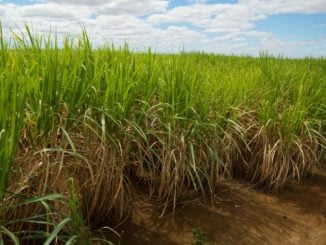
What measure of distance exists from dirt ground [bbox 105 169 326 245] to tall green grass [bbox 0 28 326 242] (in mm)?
95

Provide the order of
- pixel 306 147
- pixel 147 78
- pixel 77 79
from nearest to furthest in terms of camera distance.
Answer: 1. pixel 77 79
2. pixel 147 78
3. pixel 306 147

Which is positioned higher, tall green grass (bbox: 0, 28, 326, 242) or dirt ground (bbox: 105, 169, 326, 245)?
tall green grass (bbox: 0, 28, 326, 242)

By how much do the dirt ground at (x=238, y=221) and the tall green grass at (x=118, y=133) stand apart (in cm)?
10

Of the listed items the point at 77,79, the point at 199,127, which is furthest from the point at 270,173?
the point at 77,79

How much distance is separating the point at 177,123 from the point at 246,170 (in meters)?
0.94

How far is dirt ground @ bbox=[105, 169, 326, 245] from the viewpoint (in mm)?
2285

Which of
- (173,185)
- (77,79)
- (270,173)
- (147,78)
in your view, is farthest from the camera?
(270,173)

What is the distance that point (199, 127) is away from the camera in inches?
103

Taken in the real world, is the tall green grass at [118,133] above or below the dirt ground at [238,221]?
above

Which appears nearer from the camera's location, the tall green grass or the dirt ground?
the tall green grass

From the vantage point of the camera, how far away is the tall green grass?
1710mm

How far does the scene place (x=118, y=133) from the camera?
2221 mm

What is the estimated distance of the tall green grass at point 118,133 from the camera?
5.61 ft

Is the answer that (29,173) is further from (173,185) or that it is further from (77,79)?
(173,185)
